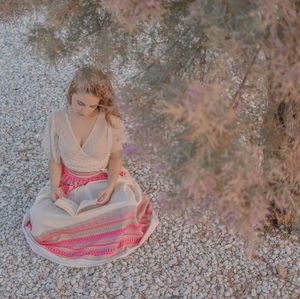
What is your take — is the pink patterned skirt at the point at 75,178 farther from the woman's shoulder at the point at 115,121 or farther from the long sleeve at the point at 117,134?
the woman's shoulder at the point at 115,121

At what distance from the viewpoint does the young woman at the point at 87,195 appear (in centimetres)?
291

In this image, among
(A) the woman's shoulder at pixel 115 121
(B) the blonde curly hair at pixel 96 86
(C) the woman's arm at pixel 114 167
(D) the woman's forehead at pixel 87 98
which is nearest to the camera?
(B) the blonde curly hair at pixel 96 86

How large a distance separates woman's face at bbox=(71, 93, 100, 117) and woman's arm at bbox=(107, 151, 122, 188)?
32 centimetres

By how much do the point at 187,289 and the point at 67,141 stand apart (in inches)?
38.8

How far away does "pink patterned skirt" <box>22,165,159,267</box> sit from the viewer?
119 inches

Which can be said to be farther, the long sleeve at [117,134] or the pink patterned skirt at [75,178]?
the pink patterned skirt at [75,178]

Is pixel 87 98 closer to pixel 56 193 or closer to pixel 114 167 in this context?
pixel 114 167

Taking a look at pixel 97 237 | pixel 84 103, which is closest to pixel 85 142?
pixel 84 103

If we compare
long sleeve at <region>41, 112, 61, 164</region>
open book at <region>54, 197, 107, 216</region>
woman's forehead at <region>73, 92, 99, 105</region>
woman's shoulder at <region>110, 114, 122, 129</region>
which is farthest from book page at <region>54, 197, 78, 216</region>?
woman's forehead at <region>73, 92, 99, 105</region>

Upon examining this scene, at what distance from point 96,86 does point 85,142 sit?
0.43 meters

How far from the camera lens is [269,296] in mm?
2846

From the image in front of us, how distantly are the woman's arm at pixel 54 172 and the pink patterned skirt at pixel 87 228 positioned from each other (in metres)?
0.03

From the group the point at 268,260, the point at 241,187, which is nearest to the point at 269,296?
the point at 268,260

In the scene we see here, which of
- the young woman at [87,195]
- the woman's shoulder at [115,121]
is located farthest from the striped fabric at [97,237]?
the woman's shoulder at [115,121]
